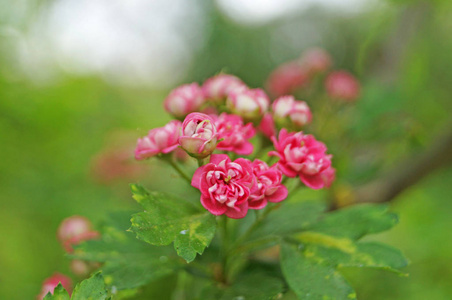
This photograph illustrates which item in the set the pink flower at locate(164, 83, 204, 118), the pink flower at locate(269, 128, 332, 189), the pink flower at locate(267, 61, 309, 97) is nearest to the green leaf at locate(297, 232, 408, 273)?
the pink flower at locate(269, 128, 332, 189)

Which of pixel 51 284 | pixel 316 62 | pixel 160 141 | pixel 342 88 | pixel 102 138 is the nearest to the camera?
pixel 160 141

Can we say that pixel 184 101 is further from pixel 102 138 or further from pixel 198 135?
pixel 102 138

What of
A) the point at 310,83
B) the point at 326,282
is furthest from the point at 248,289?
the point at 310,83

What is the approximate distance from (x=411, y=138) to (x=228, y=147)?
888 millimetres

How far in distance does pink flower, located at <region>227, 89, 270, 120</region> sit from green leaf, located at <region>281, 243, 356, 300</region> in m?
0.27

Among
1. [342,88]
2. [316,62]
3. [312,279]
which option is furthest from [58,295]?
[316,62]

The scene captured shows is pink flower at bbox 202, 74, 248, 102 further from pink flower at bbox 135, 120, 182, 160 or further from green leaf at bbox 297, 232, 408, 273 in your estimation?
green leaf at bbox 297, 232, 408, 273

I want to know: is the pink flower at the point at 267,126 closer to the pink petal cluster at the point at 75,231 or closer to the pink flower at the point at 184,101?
the pink flower at the point at 184,101

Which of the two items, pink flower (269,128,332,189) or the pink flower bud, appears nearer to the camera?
pink flower (269,128,332,189)

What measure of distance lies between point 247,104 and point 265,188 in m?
0.22

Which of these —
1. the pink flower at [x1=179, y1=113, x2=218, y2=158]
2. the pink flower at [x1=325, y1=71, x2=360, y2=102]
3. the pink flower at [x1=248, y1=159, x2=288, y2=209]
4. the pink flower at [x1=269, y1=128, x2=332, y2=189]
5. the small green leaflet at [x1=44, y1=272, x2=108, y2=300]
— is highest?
the pink flower at [x1=325, y1=71, x2=360, y2=102]

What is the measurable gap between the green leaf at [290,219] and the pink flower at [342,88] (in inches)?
31.4

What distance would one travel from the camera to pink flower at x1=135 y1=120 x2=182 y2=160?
0.68 meters

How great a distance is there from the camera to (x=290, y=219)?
0.81 metres
